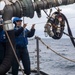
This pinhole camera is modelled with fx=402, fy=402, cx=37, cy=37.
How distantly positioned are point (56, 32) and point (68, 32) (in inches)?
18.1

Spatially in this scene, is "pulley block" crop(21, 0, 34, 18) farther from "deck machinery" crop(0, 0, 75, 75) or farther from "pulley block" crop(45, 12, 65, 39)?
"pulley block" crop(45, 12, 65, 39)

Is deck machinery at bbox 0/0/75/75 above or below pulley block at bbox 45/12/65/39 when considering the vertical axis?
above

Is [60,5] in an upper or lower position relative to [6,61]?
upper

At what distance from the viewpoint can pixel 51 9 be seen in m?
10.3

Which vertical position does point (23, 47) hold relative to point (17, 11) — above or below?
below

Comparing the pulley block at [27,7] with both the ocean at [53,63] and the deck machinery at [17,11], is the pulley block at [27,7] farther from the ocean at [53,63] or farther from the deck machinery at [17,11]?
the ocean at [53,63]

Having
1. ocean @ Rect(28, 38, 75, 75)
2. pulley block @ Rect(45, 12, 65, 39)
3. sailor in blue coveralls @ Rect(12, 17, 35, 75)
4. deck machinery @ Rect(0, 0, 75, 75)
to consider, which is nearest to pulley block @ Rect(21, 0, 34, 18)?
deck machinery @ Rect(0, 0, 75, 75)

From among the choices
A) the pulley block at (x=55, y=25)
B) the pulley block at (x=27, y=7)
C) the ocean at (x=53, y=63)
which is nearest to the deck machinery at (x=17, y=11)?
the pulley block at (x=27, y=7)

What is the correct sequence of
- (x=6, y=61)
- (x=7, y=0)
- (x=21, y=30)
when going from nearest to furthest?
(x=6, y=61) < (x=7, y=0) < (x=21, y=30)

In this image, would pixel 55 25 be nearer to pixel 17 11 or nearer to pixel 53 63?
pixel 17 11

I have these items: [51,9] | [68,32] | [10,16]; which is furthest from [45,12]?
[10,16]

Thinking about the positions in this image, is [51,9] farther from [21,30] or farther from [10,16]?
[10,16]

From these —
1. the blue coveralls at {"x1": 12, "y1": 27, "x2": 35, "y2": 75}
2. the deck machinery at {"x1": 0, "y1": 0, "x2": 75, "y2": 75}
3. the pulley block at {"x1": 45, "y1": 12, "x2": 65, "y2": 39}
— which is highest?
the deck machinery at {"x1": 0, "y1": 0, "x2": 75, "y2": 75}

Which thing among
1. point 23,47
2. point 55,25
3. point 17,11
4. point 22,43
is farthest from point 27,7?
point 23,47
